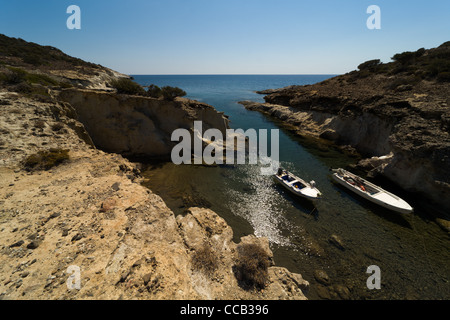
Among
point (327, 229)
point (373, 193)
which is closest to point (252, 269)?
point (327, 229)

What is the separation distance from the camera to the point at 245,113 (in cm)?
5334

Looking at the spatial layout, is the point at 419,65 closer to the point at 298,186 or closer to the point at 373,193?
the point at 373,193

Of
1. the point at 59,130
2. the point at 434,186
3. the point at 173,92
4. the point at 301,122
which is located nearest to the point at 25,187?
the point at 59,130

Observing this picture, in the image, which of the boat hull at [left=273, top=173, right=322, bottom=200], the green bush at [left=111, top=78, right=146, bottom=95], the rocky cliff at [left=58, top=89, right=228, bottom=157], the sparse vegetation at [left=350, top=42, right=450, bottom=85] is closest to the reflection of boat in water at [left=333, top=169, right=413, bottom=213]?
the boat hull at [left=273, top=173, right=322, bottom=200]

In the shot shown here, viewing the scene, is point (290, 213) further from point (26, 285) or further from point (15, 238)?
point (15, 238)

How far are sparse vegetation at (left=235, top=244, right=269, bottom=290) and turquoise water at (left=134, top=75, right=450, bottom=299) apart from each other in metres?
3.51

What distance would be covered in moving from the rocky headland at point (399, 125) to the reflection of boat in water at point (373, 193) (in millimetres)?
3000

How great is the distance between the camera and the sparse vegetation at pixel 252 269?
812 centimetres

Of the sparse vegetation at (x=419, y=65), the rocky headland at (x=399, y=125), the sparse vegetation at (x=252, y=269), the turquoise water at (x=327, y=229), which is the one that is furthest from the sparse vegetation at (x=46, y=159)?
the sparse vegetation at (x=419, y=65)

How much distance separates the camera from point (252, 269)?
8375mm

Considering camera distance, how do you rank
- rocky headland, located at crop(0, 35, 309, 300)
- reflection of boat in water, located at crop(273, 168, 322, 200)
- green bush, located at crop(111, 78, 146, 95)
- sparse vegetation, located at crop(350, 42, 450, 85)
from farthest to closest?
sparse vegetation, located at crop(350, 42, 450, 85) → green bush, located at crop(111, 78, 146, 95) → reflection of boat in water, located at crop(273, 168, 322, 200) → rocky headland, located at crop(0, 35, 309, 300)

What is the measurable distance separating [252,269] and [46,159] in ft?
52.4

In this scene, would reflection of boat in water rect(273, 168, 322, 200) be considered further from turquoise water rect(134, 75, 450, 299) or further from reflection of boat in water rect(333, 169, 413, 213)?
reflection of boat in water rect(333, 169, 413, 213)

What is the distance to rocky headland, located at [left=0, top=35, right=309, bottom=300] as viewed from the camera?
6.48 m
